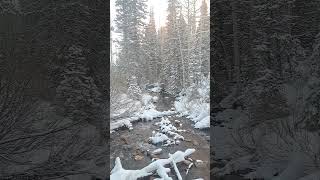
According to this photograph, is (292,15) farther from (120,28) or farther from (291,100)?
(120,28)

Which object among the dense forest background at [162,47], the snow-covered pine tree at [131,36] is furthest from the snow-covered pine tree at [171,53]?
the snow-covered pine tree at [131,36]

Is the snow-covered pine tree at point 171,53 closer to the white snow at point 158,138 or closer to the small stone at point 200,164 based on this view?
the white snow at point 158,138

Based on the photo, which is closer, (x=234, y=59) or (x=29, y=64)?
(x=29, y=64)

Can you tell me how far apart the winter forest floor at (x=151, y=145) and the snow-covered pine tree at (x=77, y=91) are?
1.17 feet

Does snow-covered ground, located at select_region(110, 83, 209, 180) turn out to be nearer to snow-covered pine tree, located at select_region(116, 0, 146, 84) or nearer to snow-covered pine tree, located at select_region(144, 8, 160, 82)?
snow-covered pine tree, located at select_region(144, 8, 160, 82)

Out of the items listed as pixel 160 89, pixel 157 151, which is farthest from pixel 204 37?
pixel 157 151

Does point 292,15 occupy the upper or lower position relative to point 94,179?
upper

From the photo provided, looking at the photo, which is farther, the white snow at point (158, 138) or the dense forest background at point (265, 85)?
the white snow at point (158, 138)

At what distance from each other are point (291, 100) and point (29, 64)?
245cm

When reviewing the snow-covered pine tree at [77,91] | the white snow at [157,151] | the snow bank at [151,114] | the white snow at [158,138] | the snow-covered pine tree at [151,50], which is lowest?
the white snow at [157,151]

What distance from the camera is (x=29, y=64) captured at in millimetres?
3936

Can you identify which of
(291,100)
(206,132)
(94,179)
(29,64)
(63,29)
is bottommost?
(94,179)

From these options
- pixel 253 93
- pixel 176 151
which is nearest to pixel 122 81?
pixel 176 151

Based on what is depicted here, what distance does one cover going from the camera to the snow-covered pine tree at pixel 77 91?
13.2 ft
